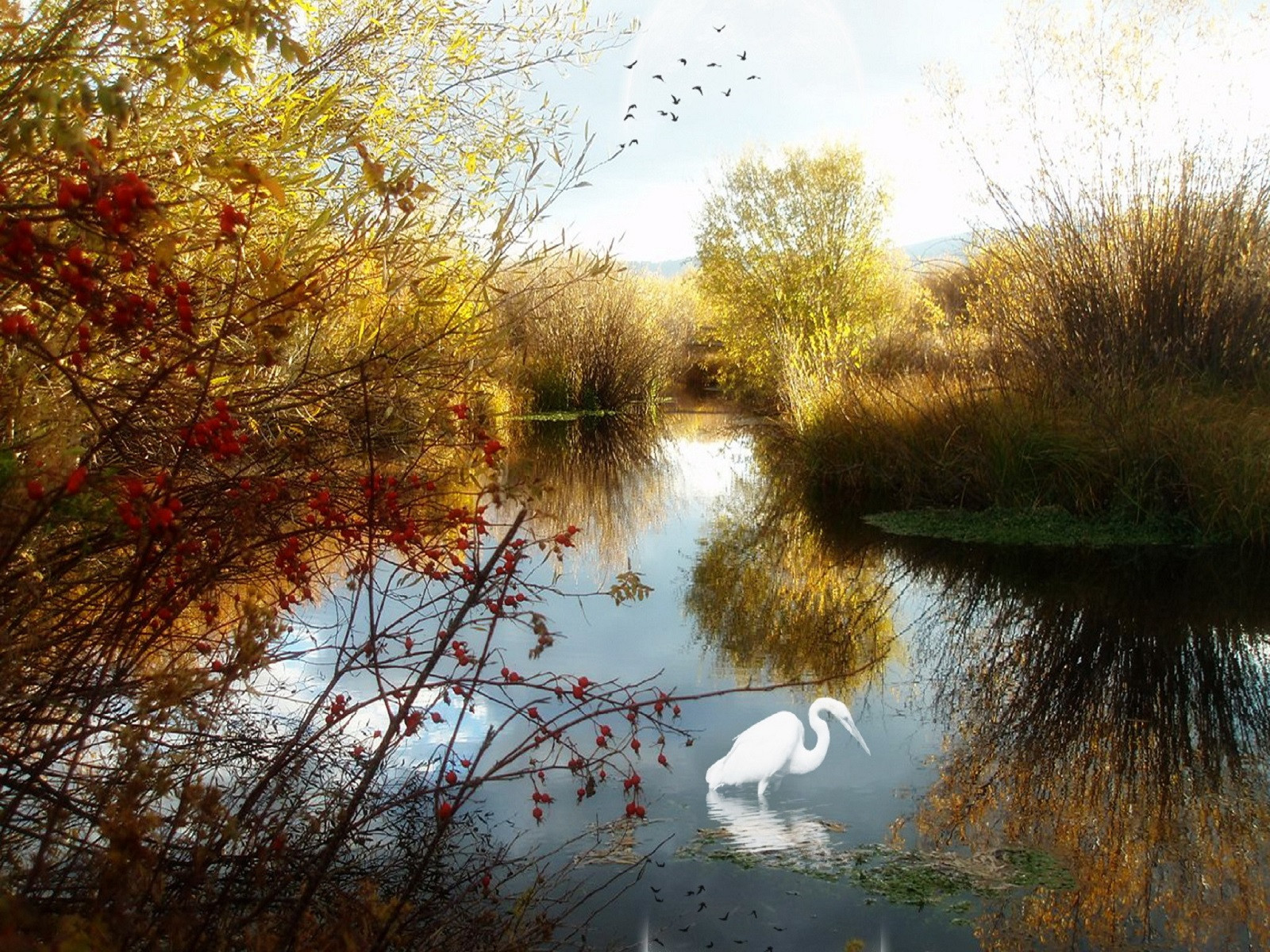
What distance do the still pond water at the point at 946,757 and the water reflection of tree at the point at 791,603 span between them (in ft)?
0.09

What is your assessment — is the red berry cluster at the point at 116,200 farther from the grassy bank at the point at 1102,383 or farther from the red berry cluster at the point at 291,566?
the grassy bank at the point at 1102,383

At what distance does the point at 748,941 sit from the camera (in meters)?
2.57

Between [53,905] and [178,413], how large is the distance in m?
1.64

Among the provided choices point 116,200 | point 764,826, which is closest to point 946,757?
point 764,826

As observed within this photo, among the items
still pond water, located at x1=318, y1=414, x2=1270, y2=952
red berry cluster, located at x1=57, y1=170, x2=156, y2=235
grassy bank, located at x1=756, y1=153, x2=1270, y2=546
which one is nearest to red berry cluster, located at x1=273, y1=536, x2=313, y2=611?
still pond water, located at x1=318, y1=414, x2=1270, y2=952

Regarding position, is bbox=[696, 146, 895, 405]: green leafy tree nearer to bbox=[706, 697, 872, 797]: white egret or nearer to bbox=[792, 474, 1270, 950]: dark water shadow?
bbox=[792, 474, 1270, 950]: dark water shadow

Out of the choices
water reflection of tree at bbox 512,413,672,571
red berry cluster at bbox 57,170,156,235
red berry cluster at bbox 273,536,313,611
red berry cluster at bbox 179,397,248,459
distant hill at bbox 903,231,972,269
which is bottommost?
water reflection of tree at bbox 512,413,672,571

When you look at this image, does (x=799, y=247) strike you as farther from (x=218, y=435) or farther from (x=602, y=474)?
(x=218, y=435)

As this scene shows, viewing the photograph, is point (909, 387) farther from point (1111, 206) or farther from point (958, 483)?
point (1111, 206)

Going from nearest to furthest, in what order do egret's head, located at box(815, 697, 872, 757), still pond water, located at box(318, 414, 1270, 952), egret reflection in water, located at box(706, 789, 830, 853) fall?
still pond water, located at box(318, 414, 1270, 952) → egret reflection in water, located at box(706, 789, 830, 853) → egret's head, located at box(815, 697, 872, 757)

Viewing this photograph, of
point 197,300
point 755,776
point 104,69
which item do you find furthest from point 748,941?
point 104,69

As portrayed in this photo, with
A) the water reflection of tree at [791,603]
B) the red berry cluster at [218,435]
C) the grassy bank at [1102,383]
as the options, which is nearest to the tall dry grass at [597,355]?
the grassy bank at [1102,383]

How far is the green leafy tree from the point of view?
20969 mm

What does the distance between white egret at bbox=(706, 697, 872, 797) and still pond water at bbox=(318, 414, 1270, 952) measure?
56 millimetres
